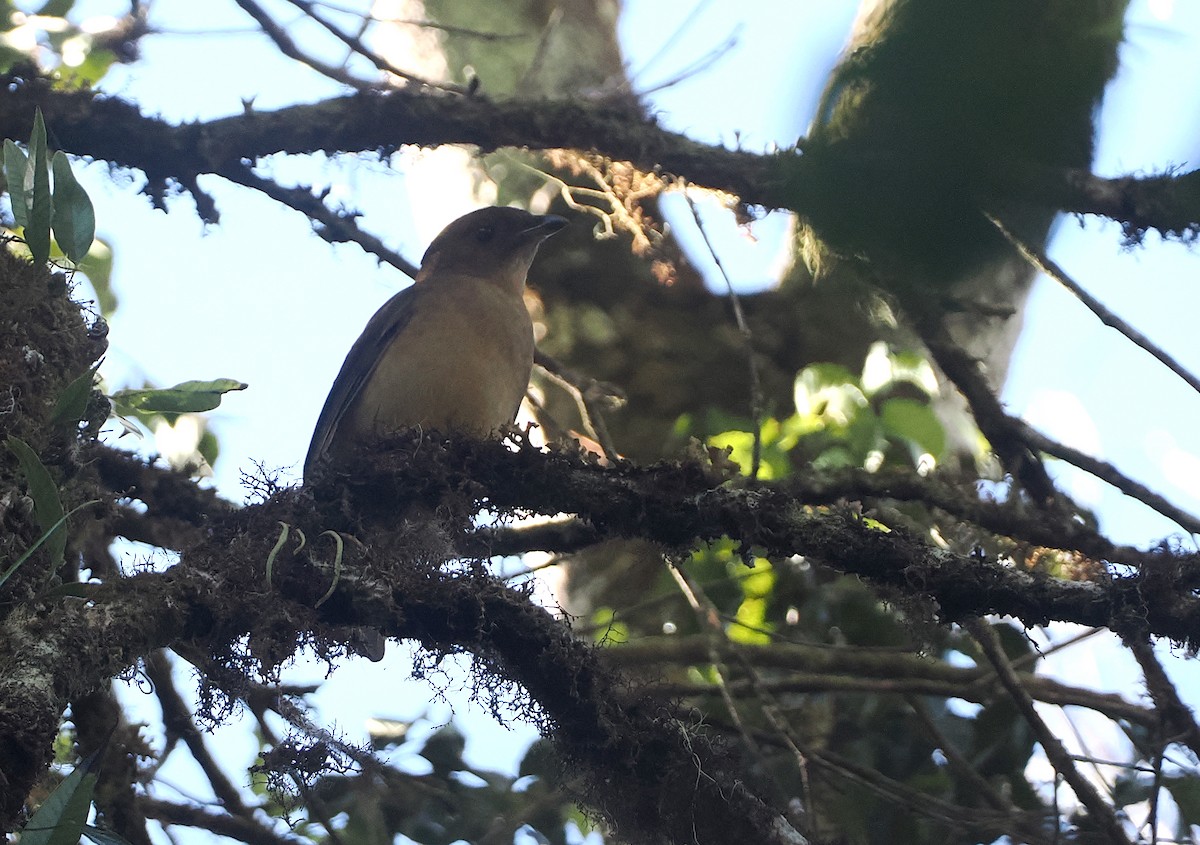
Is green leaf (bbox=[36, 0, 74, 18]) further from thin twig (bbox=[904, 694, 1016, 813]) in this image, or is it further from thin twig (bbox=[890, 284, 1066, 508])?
thin twig (bbox=[904, 694, 1016, 813])

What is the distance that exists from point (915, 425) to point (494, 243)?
2133 mm

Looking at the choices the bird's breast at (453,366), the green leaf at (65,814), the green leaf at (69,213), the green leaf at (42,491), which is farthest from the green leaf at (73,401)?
the bird's breast at (453,366)

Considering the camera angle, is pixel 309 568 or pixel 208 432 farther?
pixel 208 432

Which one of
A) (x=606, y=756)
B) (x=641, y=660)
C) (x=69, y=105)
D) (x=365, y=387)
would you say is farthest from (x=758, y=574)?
(x=69, y=105)

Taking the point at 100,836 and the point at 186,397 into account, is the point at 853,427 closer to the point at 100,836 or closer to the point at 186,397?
the point at 186,397

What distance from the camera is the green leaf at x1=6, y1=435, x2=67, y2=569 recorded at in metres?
2.10

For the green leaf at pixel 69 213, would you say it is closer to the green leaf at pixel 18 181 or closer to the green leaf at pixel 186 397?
the green leaf at pixel 18 181

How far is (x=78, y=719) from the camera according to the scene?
3373mm

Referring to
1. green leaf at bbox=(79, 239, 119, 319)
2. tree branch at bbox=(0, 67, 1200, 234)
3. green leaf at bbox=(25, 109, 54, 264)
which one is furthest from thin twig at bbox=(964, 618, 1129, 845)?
green leaf at bbox=(79, 239, 119, 319)

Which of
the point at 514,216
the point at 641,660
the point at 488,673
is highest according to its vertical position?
the point at 514,216

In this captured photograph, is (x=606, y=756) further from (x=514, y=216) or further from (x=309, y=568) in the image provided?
(x=514, y=216)

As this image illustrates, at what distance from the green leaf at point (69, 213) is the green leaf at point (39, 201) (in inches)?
1.2

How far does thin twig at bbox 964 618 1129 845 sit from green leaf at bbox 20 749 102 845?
2.34m

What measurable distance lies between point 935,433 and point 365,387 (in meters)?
2.25
